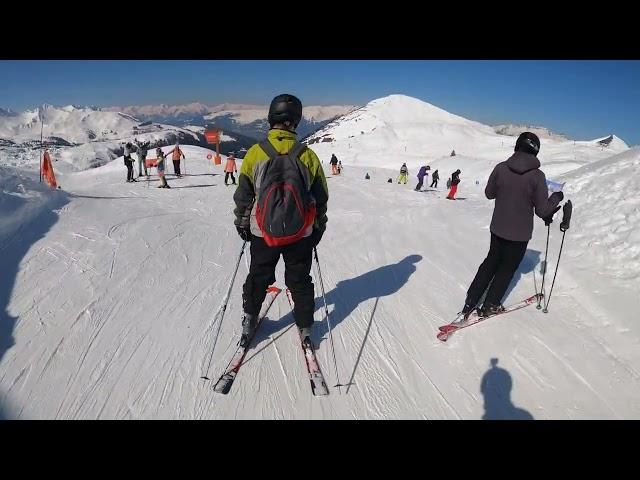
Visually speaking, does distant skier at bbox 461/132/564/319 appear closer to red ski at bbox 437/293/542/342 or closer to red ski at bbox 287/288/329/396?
red ski at bbox 437/293/542/342

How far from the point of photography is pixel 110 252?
5.42m

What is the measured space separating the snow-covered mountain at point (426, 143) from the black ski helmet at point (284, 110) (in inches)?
1070

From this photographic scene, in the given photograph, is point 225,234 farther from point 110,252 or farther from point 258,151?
point 258,151

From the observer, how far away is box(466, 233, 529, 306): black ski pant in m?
4.02

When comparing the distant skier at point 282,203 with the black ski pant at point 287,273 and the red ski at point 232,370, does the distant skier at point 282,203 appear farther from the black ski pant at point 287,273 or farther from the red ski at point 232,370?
the red ski at point 232,370

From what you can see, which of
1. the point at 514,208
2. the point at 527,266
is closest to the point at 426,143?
the point at 527,266

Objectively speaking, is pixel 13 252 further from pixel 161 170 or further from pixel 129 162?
pixel 129 162

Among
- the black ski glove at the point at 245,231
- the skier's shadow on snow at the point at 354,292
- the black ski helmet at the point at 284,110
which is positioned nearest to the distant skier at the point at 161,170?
the skier's shadow on snow at the point at 354,292

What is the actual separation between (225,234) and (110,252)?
2.44 metres

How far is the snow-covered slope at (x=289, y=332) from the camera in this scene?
3.07 meters

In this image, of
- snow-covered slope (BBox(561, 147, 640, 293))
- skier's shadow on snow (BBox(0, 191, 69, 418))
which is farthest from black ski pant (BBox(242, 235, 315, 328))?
snow-covered slope (BBox(561, 147, 640, 293))

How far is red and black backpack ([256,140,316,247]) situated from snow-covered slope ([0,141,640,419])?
1.44 metres
